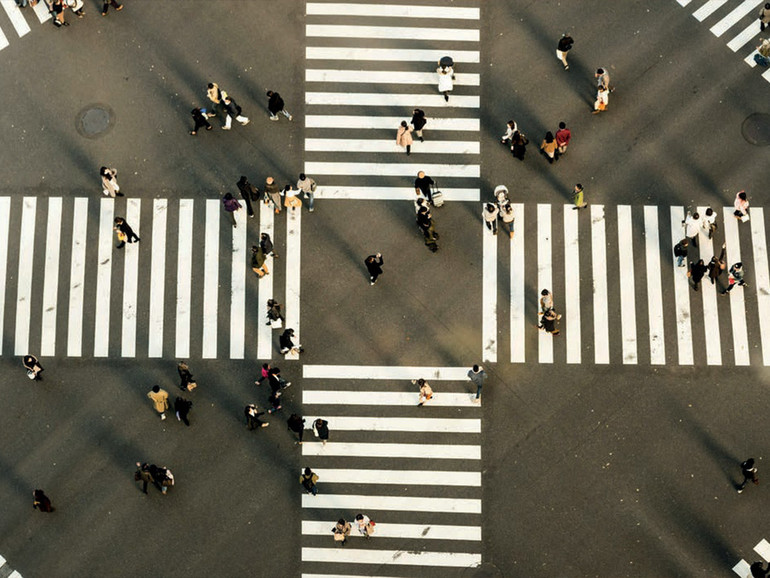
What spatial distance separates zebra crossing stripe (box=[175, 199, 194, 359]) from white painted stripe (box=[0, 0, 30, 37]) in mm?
8257

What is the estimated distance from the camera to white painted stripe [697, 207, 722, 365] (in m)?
27.5

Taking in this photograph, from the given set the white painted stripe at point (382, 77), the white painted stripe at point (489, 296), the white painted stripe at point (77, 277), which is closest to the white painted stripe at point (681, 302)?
the white painted stripe at point (489, 296)

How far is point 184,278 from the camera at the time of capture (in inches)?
1123

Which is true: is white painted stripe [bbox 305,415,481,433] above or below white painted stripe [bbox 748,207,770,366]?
below

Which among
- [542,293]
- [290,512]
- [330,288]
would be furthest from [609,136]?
[290,512]

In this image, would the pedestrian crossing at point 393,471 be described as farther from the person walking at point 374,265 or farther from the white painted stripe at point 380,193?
the white painted stripe at point 380,193

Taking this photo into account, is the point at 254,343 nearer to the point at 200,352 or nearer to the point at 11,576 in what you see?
the point at 200,352

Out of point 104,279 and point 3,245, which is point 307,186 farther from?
point 3,245

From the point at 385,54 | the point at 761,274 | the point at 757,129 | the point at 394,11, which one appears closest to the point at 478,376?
the point at 761,274

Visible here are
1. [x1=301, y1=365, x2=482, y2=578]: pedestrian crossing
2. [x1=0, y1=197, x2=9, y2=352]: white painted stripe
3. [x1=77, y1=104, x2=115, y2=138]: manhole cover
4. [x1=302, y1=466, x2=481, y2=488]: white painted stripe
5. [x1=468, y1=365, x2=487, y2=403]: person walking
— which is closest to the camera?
[x1=468, y1=365, x2=487, y2=403]: person walking

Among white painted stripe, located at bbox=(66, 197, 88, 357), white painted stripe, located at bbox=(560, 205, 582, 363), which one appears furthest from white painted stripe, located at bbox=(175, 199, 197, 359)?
white painted stripe, located at bbox=(560, 205, 582, 363)

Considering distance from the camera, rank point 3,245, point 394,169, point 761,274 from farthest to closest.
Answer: point 394,169 → point 3,245 → point 761,274

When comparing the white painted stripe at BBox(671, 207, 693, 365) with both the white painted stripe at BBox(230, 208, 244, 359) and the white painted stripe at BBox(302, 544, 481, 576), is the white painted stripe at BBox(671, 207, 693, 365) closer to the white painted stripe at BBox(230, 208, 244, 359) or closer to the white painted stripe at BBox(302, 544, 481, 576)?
the white painted stripe at BBox(302, 544, 481, 576)

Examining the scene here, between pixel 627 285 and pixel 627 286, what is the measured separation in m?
0.03
